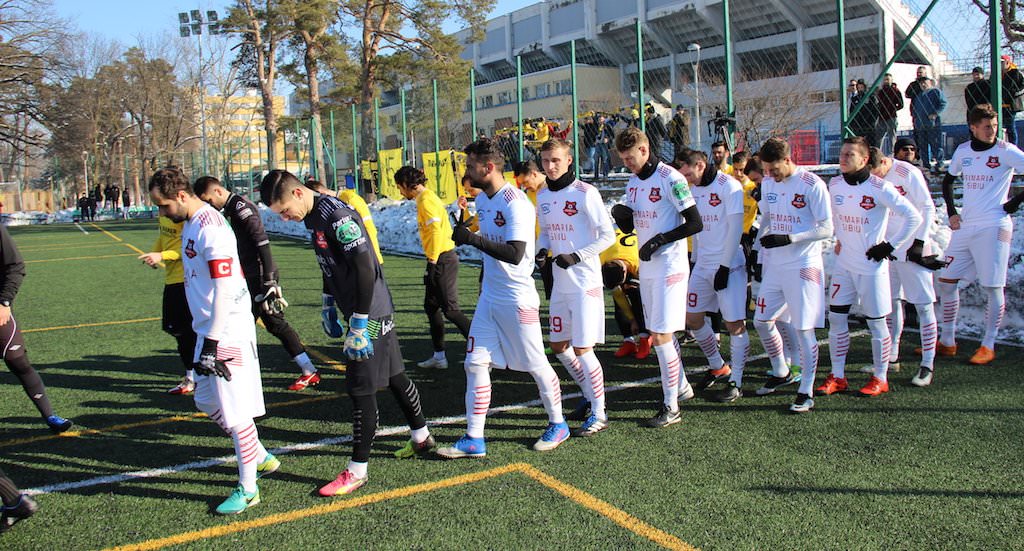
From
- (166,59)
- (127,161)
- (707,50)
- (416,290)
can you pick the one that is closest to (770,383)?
(416,290)

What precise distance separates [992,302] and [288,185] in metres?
6.12

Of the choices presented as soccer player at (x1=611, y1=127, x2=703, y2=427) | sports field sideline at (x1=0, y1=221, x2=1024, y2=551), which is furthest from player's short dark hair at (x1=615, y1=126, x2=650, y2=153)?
sports field sideline at (x1=0, y1=221, x2=1024, y2=551)

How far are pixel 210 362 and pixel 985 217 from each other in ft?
21.0

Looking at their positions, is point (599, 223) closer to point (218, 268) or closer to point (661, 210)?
point (661, 210)

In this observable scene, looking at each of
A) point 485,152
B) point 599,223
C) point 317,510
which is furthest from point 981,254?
point 317,510

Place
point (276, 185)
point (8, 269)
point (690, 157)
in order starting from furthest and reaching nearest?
point (690, 157), point (8, 269), point (276, 185)

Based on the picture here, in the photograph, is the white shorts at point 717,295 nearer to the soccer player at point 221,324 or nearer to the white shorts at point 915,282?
the white shorts at point 915,282

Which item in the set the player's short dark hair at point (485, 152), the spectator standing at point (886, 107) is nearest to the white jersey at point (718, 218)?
the player's short dark hair at point (485, 152)

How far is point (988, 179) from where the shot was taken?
6.93m

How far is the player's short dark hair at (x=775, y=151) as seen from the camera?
19.5 feet

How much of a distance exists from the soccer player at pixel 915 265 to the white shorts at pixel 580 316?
2675mm

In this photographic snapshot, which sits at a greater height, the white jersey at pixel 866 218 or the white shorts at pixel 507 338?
the white jersey at pixel 866 218

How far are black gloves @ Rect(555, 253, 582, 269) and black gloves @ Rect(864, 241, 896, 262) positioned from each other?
2.36 meters

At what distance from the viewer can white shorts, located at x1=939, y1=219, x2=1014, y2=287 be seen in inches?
272
